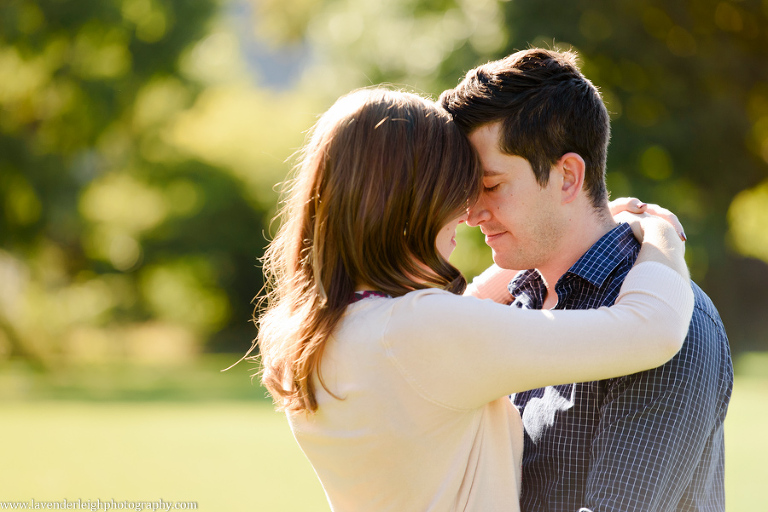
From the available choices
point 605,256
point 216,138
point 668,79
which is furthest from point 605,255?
point 216,138

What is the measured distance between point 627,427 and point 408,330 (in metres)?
0.70

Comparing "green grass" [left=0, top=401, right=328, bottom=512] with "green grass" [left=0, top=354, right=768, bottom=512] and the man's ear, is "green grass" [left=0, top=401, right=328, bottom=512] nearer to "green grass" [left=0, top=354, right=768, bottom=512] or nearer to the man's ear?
"green grass" [left=0, top=354, right=768, bottom=512]

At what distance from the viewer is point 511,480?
232 cm

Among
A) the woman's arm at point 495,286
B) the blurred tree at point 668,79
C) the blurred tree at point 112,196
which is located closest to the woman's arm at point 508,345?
the woman's arm at point 495,286

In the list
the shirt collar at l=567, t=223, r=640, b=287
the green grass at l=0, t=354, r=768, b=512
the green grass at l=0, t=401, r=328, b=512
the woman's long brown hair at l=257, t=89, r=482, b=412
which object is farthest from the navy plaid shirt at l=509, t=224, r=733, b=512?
the green grass at l=0, t=401, r=328, b=512

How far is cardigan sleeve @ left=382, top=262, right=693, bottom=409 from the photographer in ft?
6.77

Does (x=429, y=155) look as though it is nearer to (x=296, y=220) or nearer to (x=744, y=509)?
(x=296, y=220)

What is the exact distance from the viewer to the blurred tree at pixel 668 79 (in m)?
18.1

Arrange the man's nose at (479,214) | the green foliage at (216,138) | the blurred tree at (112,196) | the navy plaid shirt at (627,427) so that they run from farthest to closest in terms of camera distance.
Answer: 1. the blurred tree at (112,196)
2. the green foliage at (216,138)
3. the man's nose at (479,214)
4. the navy plaid shirt at (627,427)

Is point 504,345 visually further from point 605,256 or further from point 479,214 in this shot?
point 479,214

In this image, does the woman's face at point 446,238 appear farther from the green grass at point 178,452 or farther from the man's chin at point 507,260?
the green grass at point 178,452

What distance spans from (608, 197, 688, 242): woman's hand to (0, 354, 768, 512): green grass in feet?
18.9

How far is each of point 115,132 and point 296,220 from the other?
2433 cm

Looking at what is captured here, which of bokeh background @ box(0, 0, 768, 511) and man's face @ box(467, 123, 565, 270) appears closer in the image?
man's face @ box(467, 123, 565, 270)
